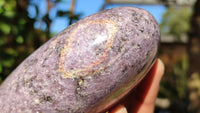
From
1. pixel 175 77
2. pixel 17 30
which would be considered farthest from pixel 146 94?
pixel 175 77

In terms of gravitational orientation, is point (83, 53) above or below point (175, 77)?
above

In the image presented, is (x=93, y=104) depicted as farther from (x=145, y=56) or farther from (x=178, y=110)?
(x=178, y=110)

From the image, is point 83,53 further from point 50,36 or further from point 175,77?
point 175,77

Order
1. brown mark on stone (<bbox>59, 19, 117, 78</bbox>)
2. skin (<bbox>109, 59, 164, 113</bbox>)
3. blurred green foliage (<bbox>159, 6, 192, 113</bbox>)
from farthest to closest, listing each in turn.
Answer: blurred green foliage (<bbox>159, 6, 192, 113</bbox>)
skin (<bbox>109, 59, 164, 113</bbox>)
brown mark on stone (<bbox>59, 19, 117, 78</bbox>)

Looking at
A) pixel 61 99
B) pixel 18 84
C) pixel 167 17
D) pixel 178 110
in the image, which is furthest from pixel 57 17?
pixel 167 17

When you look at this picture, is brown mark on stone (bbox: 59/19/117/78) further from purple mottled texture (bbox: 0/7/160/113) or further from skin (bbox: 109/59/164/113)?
skin (bbox: 109/59/164/113)

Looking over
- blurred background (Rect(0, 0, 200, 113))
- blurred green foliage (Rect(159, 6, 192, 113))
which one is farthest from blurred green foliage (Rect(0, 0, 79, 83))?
blurred green foliage (Rect(159, 6, 192, 113))

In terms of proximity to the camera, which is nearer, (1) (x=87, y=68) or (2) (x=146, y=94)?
(1) (x=87, y=68)
